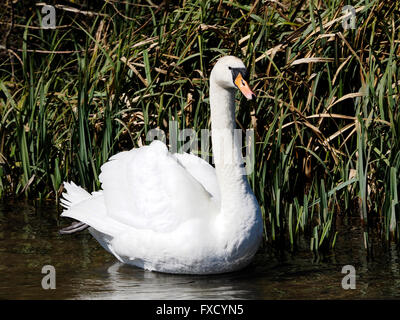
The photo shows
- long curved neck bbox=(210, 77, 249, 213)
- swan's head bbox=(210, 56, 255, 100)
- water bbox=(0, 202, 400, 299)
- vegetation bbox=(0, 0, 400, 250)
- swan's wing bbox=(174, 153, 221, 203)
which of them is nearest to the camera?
water bbox=(0, 202, 400, 299)

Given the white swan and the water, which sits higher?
the white swan

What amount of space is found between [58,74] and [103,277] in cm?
315

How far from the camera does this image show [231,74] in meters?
5.63

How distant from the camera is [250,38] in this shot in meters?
7.31

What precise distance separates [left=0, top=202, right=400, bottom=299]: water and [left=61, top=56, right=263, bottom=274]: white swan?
14 cm

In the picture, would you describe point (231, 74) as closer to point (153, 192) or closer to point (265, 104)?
point (153, 192)

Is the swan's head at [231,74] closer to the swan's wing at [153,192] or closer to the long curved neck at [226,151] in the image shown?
the long curved neck at [226,151]

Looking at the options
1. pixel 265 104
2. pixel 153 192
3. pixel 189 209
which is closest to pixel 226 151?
pixel 189 209

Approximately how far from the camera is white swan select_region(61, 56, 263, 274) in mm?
5594

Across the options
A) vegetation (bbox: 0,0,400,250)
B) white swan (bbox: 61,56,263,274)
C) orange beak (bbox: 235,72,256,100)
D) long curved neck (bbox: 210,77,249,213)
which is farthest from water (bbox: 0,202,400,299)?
orange beak (bbox: 235,72,256,100)

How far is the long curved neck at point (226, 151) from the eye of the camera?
571cm

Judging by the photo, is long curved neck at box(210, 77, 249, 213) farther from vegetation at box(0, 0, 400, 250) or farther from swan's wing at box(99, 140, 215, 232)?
vegetation at box(0, 0, 400, 250)

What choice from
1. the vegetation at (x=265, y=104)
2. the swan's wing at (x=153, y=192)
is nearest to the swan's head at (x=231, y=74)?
the swan's wing at (x=153, y=192)
